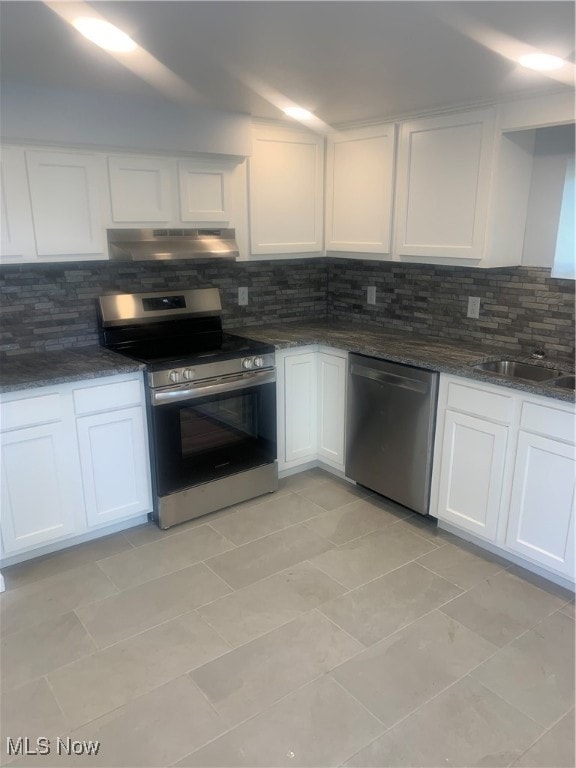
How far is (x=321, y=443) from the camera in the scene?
11.7ft

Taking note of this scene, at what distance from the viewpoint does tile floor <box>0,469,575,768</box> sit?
1752 mm

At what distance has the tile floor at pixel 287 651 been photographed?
5.75 feet

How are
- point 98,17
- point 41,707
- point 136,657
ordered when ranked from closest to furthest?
point 98,17, point 41,707, point 136,657

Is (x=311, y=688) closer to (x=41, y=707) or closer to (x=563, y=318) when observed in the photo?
(x=41, y=707)

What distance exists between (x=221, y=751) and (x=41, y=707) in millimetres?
649

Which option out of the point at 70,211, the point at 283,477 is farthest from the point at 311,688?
the point at 70,211

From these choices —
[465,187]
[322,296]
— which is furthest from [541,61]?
[322,296]

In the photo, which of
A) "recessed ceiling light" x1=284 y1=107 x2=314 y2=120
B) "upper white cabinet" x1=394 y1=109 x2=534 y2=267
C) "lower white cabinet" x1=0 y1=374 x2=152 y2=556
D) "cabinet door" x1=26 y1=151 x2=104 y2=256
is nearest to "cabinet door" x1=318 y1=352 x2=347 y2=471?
"upper white cabinet" x1=394 y1=109 x2=534 y2=267

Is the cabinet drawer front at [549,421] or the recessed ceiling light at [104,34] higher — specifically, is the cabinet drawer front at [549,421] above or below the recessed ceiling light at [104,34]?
below

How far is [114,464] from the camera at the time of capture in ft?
9.12

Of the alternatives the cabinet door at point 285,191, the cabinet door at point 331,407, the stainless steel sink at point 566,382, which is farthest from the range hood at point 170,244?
the stainless steel sink at point 566,382

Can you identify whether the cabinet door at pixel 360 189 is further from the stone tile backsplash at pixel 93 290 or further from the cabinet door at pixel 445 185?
the stone tile backsplash at pixel 93 290

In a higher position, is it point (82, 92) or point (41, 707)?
point (82, 92)

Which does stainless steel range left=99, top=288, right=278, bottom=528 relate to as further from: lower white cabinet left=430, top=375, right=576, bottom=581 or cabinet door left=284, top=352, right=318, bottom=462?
lower white cabinet left=430, top=375, right=576, bottom=581
